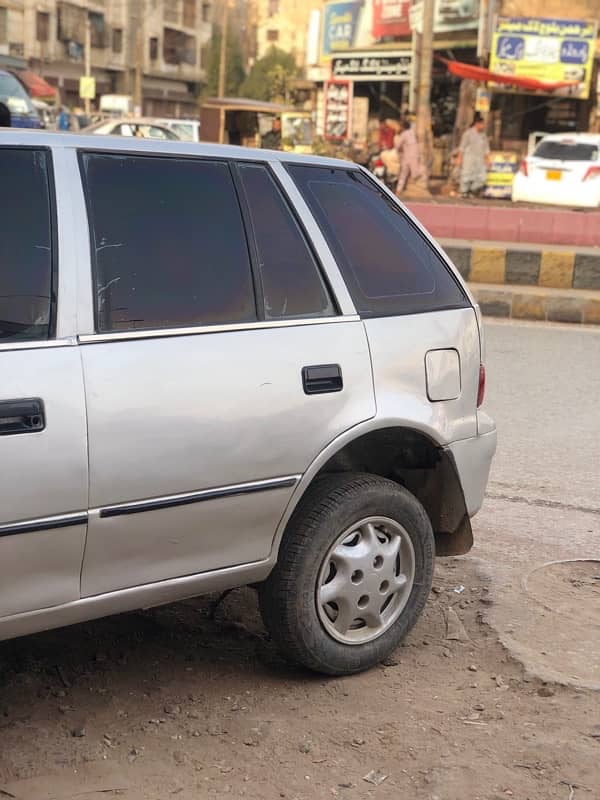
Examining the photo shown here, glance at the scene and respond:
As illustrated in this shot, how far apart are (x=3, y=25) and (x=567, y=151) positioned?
48624 mm

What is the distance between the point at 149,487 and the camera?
119 inches

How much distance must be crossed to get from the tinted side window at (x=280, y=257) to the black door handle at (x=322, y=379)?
0.59ft

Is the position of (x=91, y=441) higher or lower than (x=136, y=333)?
lower

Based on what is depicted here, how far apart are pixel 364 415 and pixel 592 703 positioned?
1.12 m

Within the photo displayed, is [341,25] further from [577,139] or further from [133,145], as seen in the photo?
[133,145]

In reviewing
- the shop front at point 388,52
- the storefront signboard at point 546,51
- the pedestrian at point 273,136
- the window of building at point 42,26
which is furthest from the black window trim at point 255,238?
the window of building at point 42,26

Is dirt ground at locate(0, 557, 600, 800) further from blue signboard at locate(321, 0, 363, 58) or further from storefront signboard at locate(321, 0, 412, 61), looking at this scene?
blue signboard at locate(321, 0, 363, 58)

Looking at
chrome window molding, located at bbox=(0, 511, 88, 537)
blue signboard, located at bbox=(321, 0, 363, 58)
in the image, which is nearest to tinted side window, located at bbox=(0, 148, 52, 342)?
chrome window molding, located at bbox=(0, 511, 88, 537)

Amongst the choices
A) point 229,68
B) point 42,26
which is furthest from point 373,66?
point 229,68

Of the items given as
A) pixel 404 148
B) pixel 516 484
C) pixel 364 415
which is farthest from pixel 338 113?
pixel 364 415

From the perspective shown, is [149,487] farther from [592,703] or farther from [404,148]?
[404,148]

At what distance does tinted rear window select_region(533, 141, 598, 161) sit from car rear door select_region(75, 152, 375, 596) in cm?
2022

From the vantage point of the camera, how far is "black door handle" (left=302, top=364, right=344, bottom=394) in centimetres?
335

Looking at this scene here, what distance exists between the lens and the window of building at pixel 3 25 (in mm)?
63166
